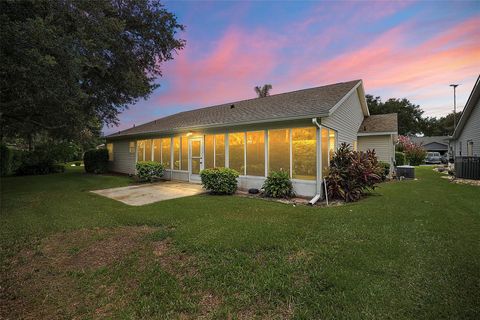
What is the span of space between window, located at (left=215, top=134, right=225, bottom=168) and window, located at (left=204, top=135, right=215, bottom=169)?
0.26 m

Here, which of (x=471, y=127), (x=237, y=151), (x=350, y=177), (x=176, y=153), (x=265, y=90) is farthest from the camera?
(x=265, y=90)

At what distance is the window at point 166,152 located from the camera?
1414cm

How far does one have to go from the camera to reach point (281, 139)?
9.24 metres

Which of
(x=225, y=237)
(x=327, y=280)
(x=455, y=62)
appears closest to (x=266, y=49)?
(x=455, y=62)

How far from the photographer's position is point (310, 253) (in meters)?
3.91

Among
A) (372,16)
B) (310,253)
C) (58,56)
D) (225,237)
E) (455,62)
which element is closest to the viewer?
(310,253)

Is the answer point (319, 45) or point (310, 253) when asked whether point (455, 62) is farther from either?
point (310, 253)

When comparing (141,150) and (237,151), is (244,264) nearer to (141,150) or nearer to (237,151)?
(237,151)

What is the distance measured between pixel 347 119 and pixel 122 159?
15.6 meters

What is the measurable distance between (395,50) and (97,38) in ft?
44.0

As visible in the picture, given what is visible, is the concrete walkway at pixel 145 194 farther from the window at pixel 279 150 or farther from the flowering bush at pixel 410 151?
the flowering bush at pixel 410 151

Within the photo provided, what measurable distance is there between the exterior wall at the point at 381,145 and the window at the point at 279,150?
787cm

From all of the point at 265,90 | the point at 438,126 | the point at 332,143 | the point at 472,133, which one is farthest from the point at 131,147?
the point at 438,126

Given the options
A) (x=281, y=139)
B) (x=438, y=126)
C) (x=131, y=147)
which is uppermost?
(x=438, y=126)
